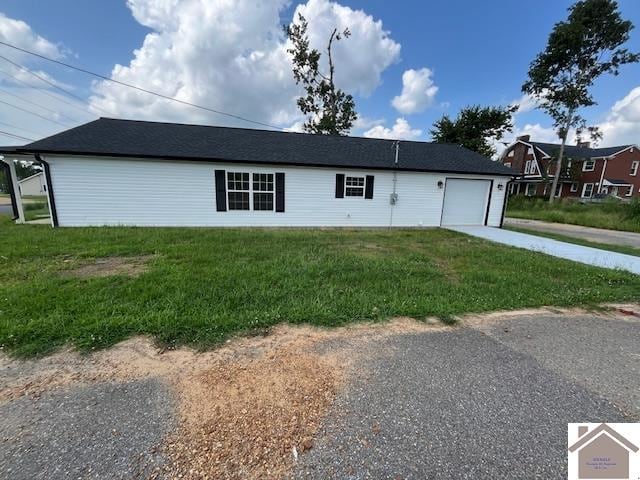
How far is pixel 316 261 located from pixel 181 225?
6569 mm

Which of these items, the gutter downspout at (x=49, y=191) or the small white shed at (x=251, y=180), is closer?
the gutter downspout at (x=49, y=191)

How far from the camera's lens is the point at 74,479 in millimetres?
1506

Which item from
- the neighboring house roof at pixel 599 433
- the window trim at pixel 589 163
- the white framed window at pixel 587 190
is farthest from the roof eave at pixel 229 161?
the white framed window at pixel 587 190

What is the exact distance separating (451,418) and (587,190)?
4393 cm

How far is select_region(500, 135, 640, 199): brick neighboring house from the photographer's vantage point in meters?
31.6

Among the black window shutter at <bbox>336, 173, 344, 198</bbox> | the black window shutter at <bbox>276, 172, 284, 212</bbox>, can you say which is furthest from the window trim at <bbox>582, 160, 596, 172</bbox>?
the black window shutter at <bbox>276, 172, 284, 212</bbox>

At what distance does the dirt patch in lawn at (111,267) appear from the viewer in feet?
15.5

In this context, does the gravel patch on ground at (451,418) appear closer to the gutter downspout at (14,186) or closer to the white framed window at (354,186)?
the white framed window at (354,186)

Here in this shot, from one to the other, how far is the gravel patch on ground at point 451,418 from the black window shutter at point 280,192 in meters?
8.61

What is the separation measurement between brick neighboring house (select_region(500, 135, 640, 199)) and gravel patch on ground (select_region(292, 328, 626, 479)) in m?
35.0

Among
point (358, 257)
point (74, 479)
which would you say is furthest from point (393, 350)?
point (358, 257)

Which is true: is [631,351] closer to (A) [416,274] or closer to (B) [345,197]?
(A) [416,274]

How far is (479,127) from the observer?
27234mm

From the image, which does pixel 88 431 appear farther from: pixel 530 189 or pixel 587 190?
pixel 587 190
